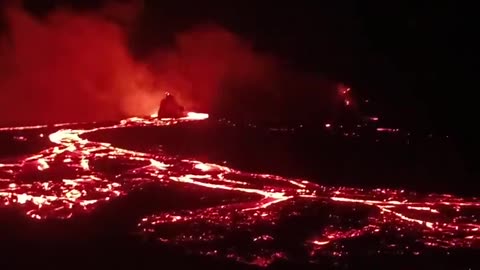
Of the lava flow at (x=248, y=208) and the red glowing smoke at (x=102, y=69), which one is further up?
the red glowing smoke at (x=102, y=69)

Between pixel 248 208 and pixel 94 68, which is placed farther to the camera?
pixel 94 68

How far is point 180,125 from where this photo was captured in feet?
64.5

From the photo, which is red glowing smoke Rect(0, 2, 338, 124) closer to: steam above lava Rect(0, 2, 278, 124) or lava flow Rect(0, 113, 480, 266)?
steam above lava Rect(0, 2, 278, 124)

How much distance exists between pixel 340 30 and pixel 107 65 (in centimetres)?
849

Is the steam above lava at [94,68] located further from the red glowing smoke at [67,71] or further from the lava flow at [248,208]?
the lava flow at [248,208]

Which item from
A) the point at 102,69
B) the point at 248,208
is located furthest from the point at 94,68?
the point at 248,208

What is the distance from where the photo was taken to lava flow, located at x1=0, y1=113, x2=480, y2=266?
1000cm

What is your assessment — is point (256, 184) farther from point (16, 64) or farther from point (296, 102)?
point (16, 64)

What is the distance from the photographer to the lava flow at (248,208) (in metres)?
10.0

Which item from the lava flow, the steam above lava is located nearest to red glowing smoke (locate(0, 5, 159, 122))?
the steam above lava

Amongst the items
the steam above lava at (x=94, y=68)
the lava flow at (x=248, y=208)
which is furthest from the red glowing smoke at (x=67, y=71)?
the lava flow at (x=248, y=208)

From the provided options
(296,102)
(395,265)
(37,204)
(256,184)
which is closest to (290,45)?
(296,102)

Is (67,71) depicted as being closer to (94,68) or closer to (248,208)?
(94,68)

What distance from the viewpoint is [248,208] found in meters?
11.8
